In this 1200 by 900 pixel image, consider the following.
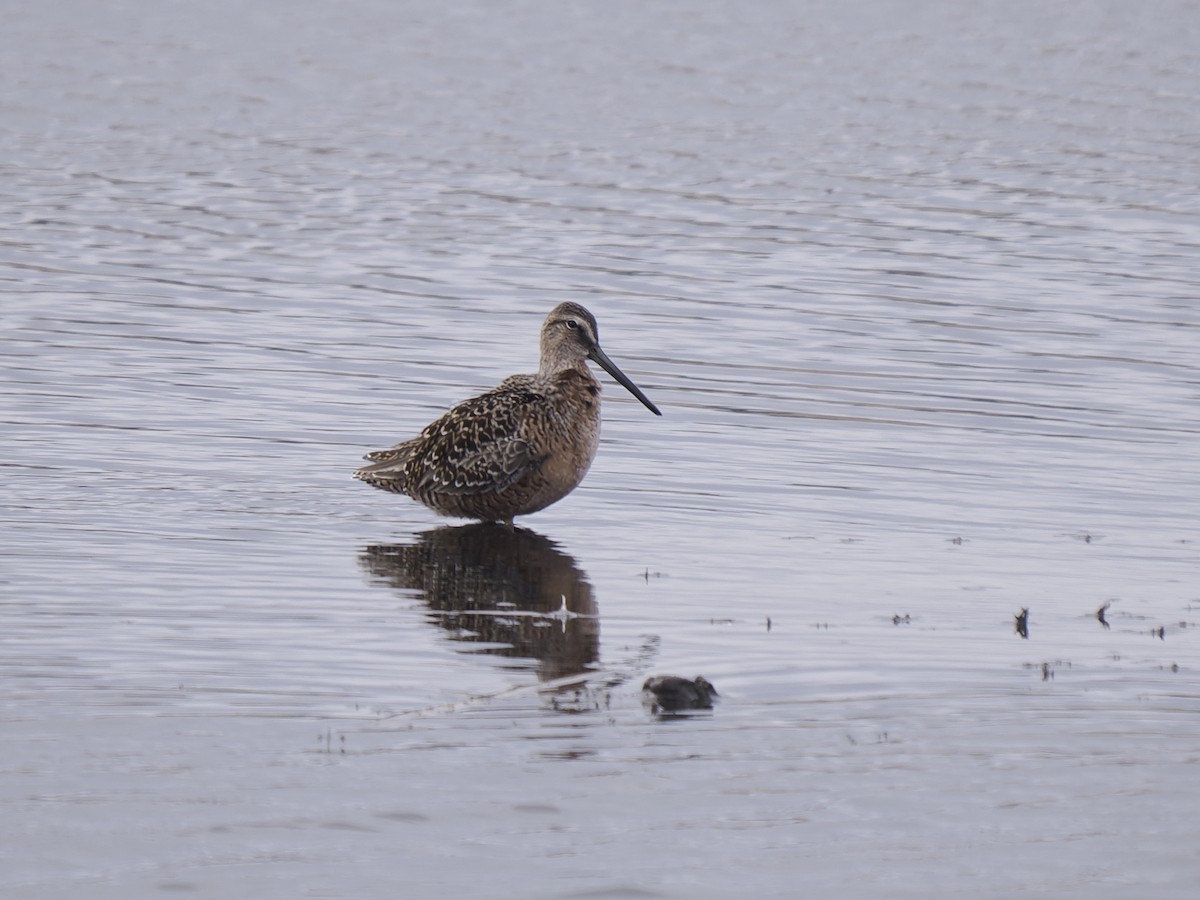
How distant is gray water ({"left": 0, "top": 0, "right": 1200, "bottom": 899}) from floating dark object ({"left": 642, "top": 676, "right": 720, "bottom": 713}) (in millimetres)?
108

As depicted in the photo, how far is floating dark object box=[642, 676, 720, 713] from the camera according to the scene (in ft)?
21.6

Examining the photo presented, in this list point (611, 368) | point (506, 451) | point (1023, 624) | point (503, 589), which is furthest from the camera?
point (611, 368)

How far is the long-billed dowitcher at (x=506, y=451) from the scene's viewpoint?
9609 mm

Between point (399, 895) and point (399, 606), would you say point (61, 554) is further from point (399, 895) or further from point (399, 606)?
point (399, 895)

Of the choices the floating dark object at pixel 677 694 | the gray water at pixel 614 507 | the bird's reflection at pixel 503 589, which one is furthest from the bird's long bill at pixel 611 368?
the floating dark object at pixel 677 694

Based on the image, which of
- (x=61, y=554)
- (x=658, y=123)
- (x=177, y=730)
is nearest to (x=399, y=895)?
(x=177, y=730)

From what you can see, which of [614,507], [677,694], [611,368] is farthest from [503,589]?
[611,368]

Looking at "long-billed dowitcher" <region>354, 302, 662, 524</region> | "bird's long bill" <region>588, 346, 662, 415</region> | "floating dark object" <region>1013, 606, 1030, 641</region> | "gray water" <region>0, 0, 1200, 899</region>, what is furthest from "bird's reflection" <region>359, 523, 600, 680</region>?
"floating dark object" <region>1013, 606, 1030, 641</region>

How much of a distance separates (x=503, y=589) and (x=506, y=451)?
1.16 m

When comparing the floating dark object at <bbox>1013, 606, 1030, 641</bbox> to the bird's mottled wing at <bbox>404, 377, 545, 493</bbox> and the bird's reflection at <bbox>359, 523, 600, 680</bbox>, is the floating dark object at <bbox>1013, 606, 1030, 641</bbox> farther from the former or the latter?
the bird's mottled wing at <bbox>404, 377, 545, 493</bbox>

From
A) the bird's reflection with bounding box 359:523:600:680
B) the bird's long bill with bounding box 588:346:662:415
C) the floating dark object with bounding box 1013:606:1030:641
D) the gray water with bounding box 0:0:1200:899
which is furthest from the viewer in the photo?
the bird's long bill with bounding box 588:346:662:415

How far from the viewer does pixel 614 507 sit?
10109mm

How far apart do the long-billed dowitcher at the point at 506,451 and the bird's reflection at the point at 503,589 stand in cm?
20

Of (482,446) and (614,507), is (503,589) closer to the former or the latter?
(482,446)
